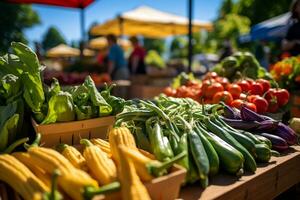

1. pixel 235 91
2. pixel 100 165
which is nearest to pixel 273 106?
pixel 235 91

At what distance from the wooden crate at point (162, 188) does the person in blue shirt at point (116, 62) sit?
5540mm

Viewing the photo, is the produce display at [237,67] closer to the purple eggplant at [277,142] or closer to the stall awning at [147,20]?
the purple eggplant at [277,142]

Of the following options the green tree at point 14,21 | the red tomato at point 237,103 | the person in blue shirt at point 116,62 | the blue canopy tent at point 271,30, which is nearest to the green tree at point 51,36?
the green tree at point 14,21

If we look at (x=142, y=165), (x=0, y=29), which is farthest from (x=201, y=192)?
(x=0, y=29)

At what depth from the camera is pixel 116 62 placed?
6941 millimetres

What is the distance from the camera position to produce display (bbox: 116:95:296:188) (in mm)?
1619

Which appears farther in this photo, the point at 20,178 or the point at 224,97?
the point at 224,97

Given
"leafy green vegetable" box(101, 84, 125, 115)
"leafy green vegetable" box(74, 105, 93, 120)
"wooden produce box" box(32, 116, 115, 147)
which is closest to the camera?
"wooden produce box" box(32, 116, 115, 147)

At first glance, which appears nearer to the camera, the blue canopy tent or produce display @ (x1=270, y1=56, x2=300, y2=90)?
produce display @ (x1=270, y1=56, x2=300, y2=90)

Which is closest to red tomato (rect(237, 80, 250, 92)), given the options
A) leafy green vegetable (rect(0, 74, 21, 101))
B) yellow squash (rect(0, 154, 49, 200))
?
leafy green vegetable (rect(0, 74, 21, 101))

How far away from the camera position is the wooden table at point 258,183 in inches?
61.6

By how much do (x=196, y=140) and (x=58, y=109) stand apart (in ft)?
2.43

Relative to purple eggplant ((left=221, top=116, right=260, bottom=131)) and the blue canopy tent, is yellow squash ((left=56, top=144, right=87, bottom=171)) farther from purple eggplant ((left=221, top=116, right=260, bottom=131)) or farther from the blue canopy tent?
the blue canopy tent

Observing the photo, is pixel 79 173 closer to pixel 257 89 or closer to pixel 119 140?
pixel 119 140
